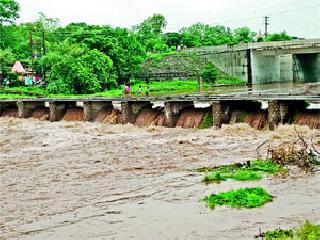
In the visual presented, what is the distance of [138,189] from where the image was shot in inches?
722

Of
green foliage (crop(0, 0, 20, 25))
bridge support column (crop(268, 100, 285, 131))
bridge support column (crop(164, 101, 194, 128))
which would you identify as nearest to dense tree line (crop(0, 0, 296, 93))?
green foliage (crop(0, 0, 20, 25))

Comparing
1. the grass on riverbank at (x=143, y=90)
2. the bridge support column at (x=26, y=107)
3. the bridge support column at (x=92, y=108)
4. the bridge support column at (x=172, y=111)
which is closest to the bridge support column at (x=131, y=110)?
the bridge support column at (x=172, y=111)

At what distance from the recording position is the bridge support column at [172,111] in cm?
3512

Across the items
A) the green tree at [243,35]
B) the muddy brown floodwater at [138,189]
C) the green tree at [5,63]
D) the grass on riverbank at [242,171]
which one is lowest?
the muddy brown floodwater at [138,189]

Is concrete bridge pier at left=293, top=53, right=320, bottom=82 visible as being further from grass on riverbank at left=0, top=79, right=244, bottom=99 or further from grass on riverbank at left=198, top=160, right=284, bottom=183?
grass on riverbank at left=198, top=160, right=284, bottom=183

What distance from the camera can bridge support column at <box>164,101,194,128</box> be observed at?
35125mm

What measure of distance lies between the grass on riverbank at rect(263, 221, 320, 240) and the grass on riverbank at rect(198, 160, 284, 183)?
5.87 meters

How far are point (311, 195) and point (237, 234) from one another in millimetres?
4145

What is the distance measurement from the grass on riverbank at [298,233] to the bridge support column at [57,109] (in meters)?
34.8

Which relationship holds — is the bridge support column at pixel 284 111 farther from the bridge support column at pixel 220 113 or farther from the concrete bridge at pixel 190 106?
the bridge support column at pixel 220 113

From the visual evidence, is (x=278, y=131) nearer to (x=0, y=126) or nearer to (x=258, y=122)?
(x=258, y=122)

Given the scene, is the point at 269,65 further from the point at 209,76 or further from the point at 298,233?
the point at 298,233

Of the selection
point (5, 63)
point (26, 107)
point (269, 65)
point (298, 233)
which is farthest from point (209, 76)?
point (298, 233)

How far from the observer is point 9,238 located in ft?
45.6
